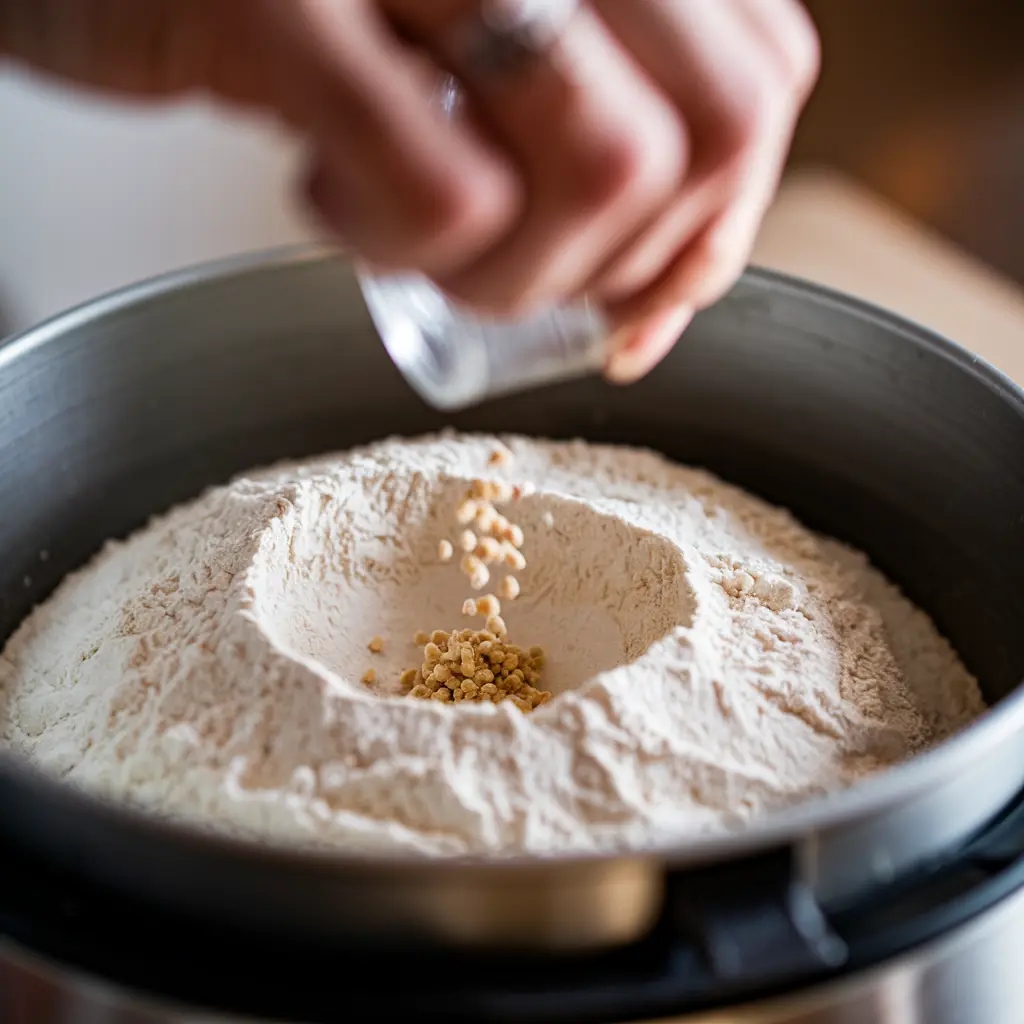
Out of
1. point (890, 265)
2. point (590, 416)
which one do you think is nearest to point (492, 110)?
point (590, 416)

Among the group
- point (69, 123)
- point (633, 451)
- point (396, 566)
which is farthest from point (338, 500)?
point (69, 123)

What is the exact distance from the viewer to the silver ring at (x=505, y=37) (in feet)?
Answer: 1.38

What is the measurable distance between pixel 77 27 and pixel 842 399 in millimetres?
573

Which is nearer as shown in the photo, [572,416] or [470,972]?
[470,972]

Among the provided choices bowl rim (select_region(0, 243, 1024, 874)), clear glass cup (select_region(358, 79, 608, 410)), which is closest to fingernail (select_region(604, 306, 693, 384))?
clear glass cup (select_region(358, 79, 608, 410))

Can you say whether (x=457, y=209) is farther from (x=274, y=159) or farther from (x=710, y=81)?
(x=274, y=159)

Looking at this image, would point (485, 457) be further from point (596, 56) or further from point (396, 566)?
point (596, 56)

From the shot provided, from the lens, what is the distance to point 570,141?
1.40ft

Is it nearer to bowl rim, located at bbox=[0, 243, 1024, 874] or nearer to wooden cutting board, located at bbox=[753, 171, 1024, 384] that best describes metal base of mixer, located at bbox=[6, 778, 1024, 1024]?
bowl rim, located at bbox=[0, 243, 1024, 874]

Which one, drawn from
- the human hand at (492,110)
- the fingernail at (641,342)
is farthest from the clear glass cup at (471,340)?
the human hand at (492,110)

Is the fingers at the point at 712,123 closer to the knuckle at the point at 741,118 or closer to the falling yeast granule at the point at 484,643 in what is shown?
the knuckle at the point at 741,118

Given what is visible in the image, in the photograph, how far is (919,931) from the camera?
49cm

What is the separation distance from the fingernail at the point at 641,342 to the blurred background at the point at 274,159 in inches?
27.8

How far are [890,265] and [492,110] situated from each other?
3.23 feet
